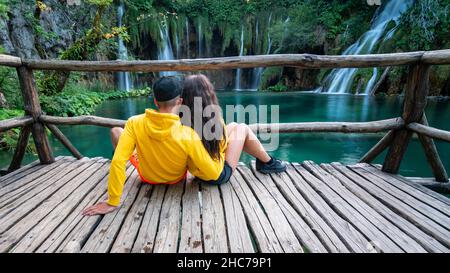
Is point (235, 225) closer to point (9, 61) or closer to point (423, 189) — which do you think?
point (423, 189)

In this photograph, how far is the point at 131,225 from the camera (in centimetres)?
182

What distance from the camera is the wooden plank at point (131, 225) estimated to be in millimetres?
1610

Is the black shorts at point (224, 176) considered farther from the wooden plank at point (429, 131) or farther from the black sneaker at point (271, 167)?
the wooden plank at point (429, 131)

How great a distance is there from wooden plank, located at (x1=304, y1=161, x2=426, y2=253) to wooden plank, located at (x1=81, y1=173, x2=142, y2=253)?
1.56 metres

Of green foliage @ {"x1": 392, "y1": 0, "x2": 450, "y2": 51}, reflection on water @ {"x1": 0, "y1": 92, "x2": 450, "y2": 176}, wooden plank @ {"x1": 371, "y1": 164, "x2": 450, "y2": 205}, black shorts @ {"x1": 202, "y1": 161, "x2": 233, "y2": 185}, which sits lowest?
reflection on water @ {"x1": 0, "y1": 92, "x2": 450, "y2": 176}

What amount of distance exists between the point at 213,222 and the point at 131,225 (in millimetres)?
505

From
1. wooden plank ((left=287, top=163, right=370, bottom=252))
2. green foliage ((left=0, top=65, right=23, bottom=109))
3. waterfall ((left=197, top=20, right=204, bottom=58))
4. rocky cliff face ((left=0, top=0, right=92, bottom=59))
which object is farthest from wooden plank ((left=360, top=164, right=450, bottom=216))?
waterfall ((left=197, top=20, right=204, bottom=58))

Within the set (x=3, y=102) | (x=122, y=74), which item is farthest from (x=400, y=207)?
(x=122, y=74)

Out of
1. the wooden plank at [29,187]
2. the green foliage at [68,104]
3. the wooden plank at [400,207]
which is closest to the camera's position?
the wooden plank at [400,207]

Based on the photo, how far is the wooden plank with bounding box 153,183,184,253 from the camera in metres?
1.61

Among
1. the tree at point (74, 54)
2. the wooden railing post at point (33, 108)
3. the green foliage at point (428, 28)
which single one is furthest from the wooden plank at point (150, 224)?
the green foliage at point (428, 28)

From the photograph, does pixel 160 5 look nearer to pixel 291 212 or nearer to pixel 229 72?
pixel 229 72

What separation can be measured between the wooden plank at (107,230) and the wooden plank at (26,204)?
1.88 feet

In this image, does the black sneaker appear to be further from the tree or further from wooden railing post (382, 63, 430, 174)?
the tree
